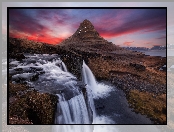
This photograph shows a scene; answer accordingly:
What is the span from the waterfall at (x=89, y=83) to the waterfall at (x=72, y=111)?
0.09m

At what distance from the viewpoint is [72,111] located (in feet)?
9.34

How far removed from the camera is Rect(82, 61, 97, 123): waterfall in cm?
290

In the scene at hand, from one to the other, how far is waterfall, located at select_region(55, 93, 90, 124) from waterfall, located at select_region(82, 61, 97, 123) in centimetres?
9

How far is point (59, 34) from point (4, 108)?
129 cm

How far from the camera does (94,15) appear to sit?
287cm

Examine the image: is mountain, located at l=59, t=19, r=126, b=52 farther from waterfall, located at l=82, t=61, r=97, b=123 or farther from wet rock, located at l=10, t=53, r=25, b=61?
wet rock, located at l=10, t=53, r=25, b=61

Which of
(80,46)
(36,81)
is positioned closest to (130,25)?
(80,46)

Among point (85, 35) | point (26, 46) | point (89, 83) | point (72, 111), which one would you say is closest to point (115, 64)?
point (89, 83)

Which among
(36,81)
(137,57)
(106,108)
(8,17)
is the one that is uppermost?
(8,17)

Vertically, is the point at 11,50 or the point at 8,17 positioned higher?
the point at 8,17

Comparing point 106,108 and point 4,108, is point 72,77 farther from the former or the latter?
point 4,108

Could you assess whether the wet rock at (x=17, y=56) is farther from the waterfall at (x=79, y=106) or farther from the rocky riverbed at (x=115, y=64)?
the waterfall at (x=79, y=106)

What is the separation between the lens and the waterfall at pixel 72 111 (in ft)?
9.14

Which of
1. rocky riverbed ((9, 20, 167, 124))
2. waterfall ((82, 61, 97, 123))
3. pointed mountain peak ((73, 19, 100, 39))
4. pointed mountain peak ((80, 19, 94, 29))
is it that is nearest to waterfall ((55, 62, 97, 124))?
waterfall ((82, 61, 97, 123))
